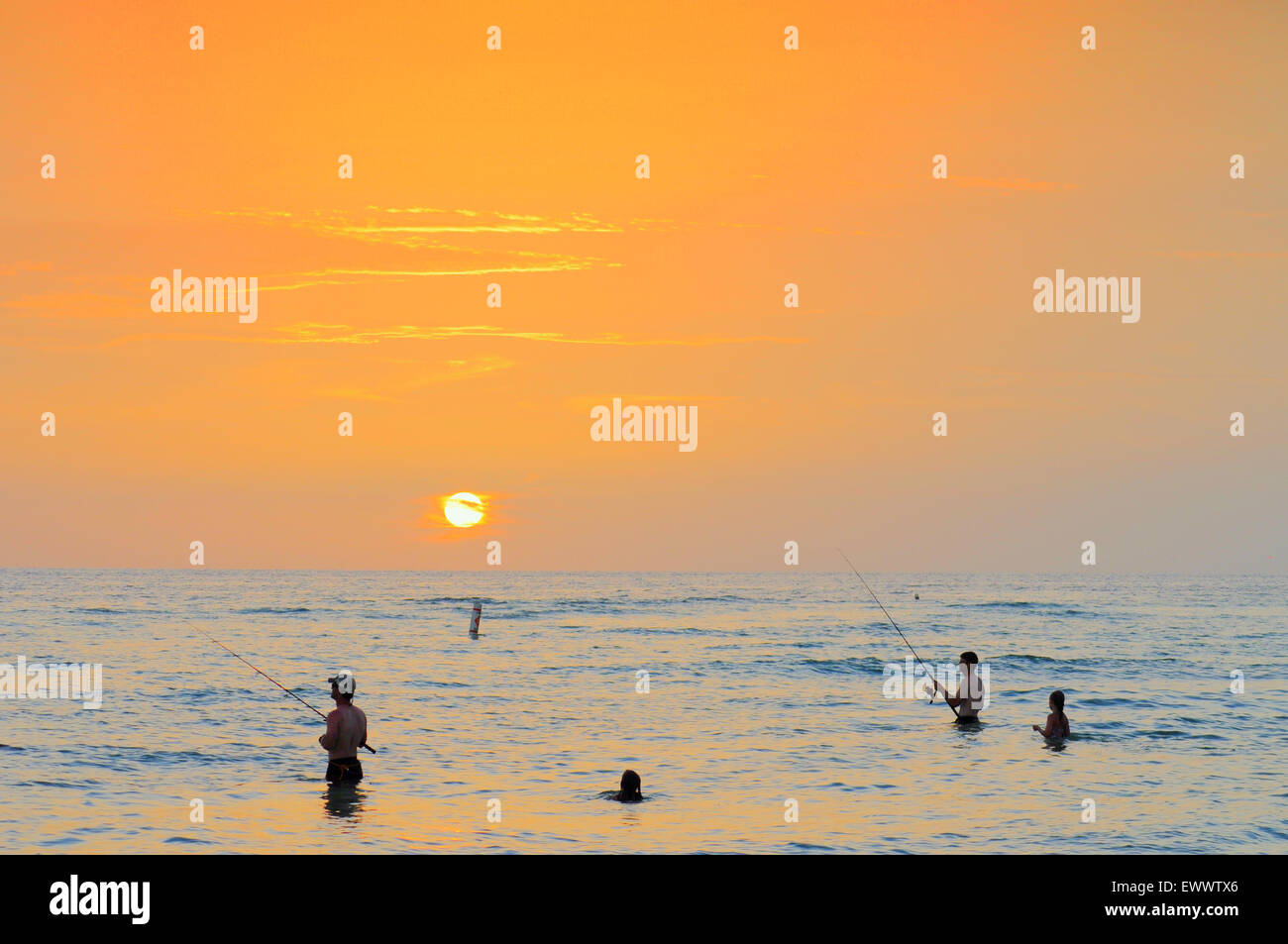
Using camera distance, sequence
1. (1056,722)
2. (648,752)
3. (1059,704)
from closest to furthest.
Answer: (648,752) < (1059,704) < (1056,722)

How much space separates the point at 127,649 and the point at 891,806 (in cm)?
3297

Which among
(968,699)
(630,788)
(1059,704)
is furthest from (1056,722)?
(630,788)

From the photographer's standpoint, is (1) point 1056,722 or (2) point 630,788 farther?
(1) point 1056,722

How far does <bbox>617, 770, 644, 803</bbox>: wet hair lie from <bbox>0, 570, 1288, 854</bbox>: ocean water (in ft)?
0.60

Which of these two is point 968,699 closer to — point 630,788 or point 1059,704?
point 1059,704

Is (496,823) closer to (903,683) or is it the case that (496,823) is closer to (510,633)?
(903,683)

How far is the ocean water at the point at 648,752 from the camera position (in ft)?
40.3

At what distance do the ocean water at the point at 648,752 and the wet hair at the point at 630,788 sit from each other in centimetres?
18

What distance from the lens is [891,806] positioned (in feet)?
45.0

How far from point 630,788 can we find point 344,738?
140 inches

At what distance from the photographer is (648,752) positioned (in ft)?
59.0

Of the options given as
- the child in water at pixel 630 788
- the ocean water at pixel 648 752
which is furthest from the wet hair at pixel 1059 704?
the child in water at pixel 630 788
